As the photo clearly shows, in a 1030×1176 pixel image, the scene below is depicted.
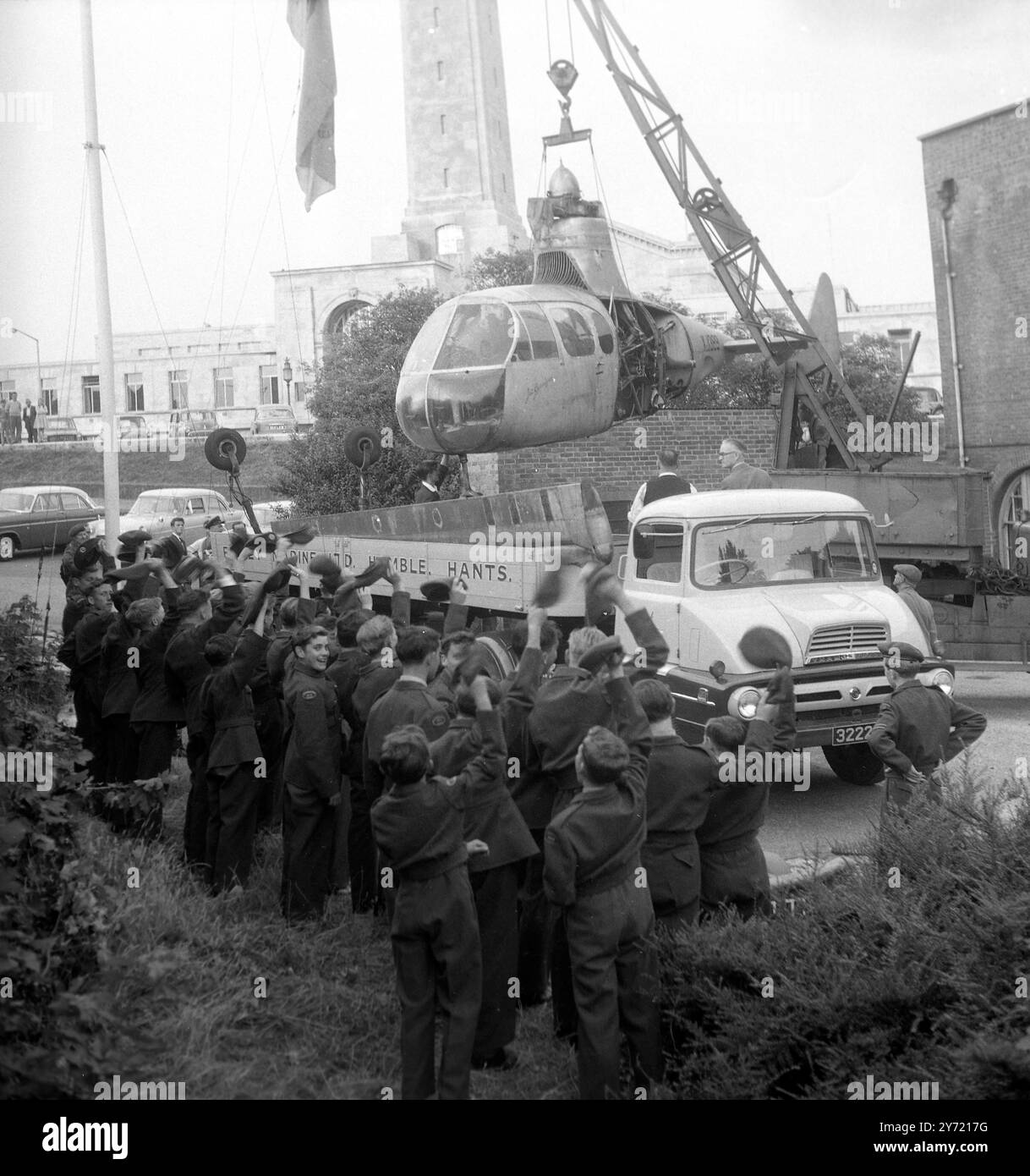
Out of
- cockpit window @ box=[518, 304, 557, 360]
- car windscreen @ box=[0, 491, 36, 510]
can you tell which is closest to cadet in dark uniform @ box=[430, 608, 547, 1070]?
cockpit window @ box=[518, 304, 557, 360]

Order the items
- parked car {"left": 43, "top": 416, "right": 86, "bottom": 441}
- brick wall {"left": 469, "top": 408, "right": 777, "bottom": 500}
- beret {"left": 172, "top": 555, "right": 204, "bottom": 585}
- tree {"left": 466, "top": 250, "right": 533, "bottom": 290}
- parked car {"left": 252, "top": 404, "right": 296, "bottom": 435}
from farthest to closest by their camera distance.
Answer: parked car {"left": 43, "top": 416, "right": 86, "bottom": 441} → parked car {"left": 252, "top": 404, "right": 296, "bottom": 435} → tree {"left": 466, "top": 250, "right": 533, "bottom": 290} → brick wall {"left": 469, "top": 408, "right": 777, "bottom": 500} → beret {"left": 172, "top": 555, "right": 204, "bottom": 585}

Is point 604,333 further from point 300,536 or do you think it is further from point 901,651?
point 901,651

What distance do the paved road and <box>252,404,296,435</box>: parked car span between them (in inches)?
1379

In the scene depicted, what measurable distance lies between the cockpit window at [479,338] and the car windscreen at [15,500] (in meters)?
18.2

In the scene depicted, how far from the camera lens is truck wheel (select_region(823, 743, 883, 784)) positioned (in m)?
10.3

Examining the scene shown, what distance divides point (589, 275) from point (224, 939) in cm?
962

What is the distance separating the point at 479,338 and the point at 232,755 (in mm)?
6544

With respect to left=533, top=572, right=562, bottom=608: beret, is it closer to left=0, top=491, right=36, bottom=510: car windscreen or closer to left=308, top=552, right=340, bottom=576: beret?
left=308, top=552, right=340, bottom=576: beret

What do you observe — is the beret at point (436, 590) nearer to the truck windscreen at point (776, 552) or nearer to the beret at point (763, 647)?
the truck windscreen at point (776, 552)

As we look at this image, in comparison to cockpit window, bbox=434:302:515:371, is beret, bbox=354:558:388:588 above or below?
below

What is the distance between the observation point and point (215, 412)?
57.3 meters

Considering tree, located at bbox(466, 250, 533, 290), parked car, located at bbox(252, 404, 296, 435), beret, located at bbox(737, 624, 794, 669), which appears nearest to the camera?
beret, located at bbox(737, 624, 794, 669)
